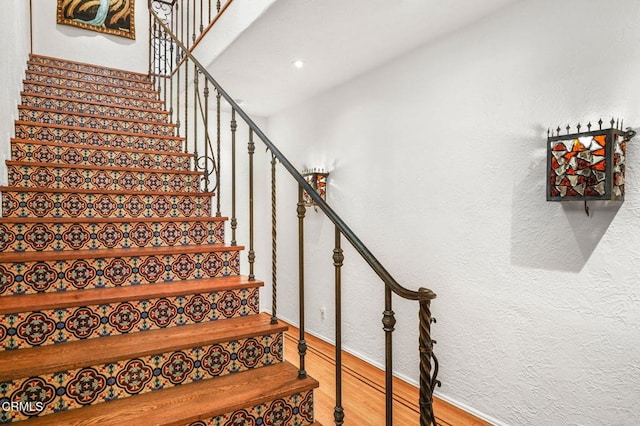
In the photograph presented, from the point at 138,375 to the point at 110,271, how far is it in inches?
25.3

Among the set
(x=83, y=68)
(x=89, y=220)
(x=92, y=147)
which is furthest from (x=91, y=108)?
(x=89, y=220)

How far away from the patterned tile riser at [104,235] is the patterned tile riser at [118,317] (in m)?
0.57

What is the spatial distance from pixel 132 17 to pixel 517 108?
18.7ft

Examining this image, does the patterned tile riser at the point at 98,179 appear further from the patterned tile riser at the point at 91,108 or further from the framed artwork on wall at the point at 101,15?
the framed artwork on wall at the point at 101,15

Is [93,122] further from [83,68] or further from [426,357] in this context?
[426,357]

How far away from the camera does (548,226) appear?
2143 millimetres

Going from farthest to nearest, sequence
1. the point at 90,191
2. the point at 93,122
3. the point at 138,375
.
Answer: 1. the point at 93,122
2. the point at 90,191
3. the point at 138,375

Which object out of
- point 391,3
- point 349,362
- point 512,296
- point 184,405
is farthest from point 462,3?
point 349,362

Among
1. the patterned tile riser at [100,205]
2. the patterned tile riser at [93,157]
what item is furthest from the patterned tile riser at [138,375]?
the patterned tile riser at [93,157]

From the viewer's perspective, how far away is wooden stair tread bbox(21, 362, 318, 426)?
4.42 feet

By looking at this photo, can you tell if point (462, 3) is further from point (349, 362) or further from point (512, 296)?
point (349, 362)

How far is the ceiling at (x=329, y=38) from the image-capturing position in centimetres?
233

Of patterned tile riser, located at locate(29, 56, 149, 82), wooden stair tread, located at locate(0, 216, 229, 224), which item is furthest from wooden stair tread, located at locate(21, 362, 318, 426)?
patterned tile riser, located at locate(29, 56, 149, 82)

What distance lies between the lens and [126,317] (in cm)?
174
